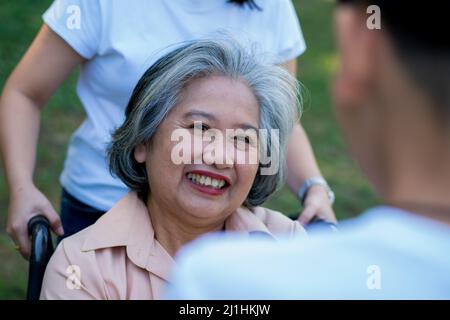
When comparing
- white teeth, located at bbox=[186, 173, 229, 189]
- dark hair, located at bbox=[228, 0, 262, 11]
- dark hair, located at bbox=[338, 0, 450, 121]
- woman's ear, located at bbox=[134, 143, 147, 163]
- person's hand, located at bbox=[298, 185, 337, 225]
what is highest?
dark hair, located at bbox=[338, 0, 450, 121]

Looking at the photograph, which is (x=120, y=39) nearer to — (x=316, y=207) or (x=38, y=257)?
(x=38, y=257)

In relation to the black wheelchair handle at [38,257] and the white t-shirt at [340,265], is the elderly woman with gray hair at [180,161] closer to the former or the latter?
the black wheelchair handle at [38,257]

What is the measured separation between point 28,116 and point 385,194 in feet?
5.81

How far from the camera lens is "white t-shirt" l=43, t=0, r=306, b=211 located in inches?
97.4

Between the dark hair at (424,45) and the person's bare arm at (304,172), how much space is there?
175 cm

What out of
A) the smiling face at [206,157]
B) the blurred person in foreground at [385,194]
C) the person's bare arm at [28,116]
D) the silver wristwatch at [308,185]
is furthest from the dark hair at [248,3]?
the blurred person in foreground at [385,194]

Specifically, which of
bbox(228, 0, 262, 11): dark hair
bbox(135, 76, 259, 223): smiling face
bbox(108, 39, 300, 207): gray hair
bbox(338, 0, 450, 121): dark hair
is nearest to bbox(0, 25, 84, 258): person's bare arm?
bbox(108, 39, 300, 207): gray hair

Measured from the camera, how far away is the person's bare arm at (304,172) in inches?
109

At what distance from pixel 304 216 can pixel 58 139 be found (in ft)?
11.2

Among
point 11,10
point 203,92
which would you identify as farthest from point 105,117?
point 11,10

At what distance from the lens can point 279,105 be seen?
96.7 inches

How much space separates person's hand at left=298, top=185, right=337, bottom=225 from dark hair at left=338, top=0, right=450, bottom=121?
175cm

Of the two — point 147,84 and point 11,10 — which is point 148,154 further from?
point 11,10

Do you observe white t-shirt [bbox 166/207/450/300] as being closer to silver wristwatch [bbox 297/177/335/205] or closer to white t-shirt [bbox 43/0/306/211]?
white t-shirt [bbox 43/0/306/211]
